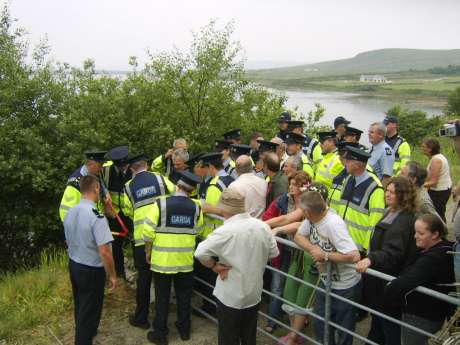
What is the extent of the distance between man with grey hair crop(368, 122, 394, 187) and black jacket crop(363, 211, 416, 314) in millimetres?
3245

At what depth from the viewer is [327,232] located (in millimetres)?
3582

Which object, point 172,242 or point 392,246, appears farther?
point 172,242

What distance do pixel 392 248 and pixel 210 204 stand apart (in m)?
2.08

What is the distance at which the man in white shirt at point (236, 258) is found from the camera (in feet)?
11.0

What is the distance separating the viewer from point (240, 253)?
337 cm

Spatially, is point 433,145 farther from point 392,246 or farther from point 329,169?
point 392,246

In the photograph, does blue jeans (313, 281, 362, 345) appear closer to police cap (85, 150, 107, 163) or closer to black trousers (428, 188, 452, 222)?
police cap (85, 150, 107, 163)

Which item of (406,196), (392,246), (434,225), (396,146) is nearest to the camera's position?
(434,225)

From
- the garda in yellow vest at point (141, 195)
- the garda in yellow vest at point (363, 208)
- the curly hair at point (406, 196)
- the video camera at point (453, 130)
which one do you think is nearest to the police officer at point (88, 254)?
the garda in yellow vest at point (141, 195)

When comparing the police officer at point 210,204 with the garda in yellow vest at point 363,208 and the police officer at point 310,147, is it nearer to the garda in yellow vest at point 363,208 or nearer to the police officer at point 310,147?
the garda in yellow vest at point 363,208

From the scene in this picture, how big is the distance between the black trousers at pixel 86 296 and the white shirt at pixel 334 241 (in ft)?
6.82

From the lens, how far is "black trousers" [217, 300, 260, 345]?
138 inches

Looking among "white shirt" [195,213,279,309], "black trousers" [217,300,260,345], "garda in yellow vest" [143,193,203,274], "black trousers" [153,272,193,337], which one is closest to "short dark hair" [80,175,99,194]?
"garda in yellow vest" [143,193,203,274]

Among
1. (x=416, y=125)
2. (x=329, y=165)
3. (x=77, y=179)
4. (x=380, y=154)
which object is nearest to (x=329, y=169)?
(x=329, y=165)
